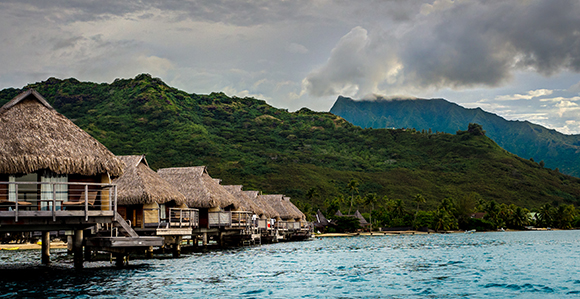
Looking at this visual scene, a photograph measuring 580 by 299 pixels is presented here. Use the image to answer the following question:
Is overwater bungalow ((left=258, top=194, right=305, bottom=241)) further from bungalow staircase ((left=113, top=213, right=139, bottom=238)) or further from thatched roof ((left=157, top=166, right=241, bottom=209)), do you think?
bungalow staircase ((left=113, top=213, right=139, bottom=238))

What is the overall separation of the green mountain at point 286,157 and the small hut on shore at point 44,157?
10114cm

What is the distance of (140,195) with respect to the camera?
30609mm

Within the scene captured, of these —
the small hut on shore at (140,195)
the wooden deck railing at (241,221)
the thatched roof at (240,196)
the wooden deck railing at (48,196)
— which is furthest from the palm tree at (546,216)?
the wooden deck railing at (48,196)

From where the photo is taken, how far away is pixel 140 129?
520ft

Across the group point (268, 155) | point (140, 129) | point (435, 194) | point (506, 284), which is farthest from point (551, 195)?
point (506, 284)

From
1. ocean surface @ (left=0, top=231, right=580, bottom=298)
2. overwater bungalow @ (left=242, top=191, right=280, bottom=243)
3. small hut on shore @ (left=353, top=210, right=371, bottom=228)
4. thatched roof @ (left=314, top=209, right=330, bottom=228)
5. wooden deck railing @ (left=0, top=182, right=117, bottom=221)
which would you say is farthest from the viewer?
small hut on shore @ (left=353, top=210, right=371, bottom=228)

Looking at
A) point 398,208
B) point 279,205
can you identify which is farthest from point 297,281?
point 398,208

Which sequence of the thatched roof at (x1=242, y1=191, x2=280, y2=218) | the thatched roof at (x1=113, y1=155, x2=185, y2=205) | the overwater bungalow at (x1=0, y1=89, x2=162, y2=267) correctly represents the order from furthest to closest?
the thatched roof at (x1=242, y1=191, x2=280, y2=218) → the thatched roof at (x1=113, y1=155, x2=185, y2=205) → the overwater bungalow at (x1=0, y1=89, x2=162, y2=267)

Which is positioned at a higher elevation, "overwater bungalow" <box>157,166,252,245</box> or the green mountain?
the green mountain

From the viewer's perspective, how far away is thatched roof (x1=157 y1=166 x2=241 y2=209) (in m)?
39.3

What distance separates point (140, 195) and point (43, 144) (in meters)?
9.71

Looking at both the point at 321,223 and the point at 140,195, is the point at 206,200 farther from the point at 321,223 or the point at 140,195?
the point at 321,223

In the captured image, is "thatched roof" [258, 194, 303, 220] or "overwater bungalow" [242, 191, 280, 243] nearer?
"overwater bungalow" [242, 191, 280, 243]

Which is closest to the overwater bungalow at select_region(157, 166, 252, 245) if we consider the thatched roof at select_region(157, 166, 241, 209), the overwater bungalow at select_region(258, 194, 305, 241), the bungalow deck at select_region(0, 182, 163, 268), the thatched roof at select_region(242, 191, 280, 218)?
the thatched roof at select_region(157, 166, 241, 209)
